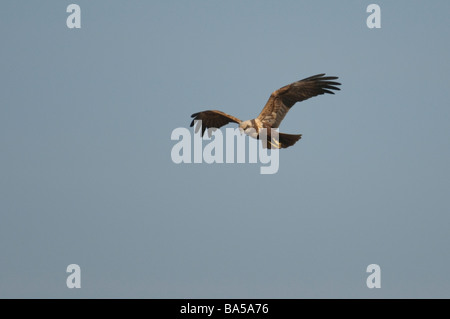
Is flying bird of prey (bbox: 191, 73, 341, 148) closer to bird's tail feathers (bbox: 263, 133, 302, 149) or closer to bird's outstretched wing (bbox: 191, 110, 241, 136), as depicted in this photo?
bird's tail feathers (bbox: 263, 133, 302, 149)

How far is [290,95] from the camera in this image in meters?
26.7

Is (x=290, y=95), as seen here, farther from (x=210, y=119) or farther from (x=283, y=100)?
(x=210, y=119)

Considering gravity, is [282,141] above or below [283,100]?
below

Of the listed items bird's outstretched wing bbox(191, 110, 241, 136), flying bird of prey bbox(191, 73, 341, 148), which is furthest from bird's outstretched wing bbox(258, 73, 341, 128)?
bird's outstretched wing bbox(191, 110, 241, 136)

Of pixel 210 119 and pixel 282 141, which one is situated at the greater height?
pixel 210 119

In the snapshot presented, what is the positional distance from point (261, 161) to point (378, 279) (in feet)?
23.4

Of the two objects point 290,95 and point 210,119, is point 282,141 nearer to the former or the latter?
point 290,95

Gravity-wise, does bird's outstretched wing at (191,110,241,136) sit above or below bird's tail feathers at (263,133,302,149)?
above

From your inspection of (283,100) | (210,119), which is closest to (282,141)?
(283,100)

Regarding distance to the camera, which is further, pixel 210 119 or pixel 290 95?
pixel 210 119

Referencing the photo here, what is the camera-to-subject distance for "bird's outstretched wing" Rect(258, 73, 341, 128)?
2656 cm

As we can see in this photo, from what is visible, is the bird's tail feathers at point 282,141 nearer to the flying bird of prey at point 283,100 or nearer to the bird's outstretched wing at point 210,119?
the flying bird of prey at point 283,100

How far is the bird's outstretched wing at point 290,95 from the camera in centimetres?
2656
